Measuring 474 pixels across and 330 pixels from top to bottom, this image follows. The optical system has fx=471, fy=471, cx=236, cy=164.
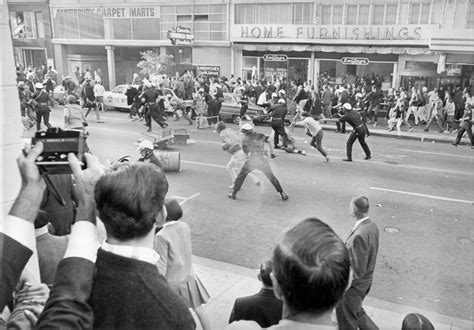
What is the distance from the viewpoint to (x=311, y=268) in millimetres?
1621

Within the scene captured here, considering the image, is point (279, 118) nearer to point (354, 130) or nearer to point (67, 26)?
point (354, 130)

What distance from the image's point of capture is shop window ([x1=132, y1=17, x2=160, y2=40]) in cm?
2961

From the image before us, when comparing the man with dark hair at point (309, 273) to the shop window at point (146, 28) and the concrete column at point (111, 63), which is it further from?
the concrete column at point (111, 63)

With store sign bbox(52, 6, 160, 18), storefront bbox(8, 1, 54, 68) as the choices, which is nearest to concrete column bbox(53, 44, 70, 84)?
store sign bbox(52, 6, 160, 18)

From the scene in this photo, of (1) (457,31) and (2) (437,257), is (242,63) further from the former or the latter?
(2) (437,257)

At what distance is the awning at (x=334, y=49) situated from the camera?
22.2 m

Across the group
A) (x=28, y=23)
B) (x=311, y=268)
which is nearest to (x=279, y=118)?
(x=28, y=23)

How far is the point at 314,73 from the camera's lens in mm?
25078

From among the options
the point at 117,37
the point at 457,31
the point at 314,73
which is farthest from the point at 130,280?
the point at 117,37

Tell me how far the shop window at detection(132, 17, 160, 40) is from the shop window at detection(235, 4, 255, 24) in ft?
18.3

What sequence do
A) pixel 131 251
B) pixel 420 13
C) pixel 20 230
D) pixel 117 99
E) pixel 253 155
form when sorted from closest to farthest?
pixel 20 230 → pixel 131 251 → pixel 253 155 → pixel 117 99 → pixel 420 13

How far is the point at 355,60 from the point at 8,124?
22.5 metres

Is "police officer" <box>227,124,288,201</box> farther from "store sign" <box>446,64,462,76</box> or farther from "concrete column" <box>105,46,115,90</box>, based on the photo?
"concrete column" <box>105,46,115,90</box>

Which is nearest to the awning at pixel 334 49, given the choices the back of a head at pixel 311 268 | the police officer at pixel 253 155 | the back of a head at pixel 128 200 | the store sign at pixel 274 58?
the store sign at pixel 274 58
